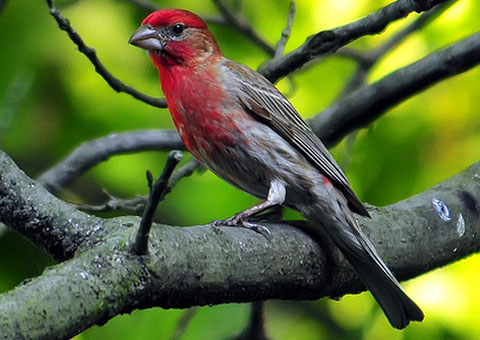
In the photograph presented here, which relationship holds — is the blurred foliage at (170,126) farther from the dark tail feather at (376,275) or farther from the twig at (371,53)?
the dark tail feather at (376,275)

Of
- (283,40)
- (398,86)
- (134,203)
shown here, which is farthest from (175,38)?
(398,86)

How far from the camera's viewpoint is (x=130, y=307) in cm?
270

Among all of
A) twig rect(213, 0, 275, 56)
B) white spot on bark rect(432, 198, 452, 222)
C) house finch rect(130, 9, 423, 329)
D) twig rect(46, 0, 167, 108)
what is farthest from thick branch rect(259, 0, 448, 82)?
twig rect(213, 0, 275, 56)

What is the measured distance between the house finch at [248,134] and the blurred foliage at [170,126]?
663mm

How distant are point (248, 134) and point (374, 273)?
102 cm

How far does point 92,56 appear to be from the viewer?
4113mm

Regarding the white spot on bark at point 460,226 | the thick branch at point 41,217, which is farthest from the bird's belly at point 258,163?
the thick branch at point 41,217

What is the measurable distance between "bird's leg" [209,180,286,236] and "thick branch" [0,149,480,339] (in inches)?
2.8

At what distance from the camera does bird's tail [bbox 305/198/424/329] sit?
3.71 m

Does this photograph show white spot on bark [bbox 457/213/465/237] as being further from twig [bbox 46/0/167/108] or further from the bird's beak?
the bird's beak

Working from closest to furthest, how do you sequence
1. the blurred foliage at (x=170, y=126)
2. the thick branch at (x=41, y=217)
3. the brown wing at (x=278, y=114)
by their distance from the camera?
the thick branch at (x=41, y=217), the brown wing at (x=278, y=114), the blurred foliage at (x=170, y=126)

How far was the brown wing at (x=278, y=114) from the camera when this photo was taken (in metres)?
4.45

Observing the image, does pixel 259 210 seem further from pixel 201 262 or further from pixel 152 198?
pixel 152 198

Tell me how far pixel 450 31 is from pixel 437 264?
6.67ft
